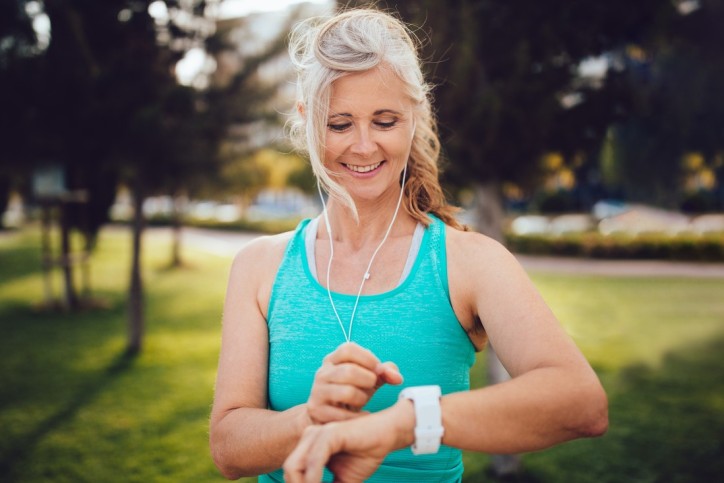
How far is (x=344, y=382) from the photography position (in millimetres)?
1249

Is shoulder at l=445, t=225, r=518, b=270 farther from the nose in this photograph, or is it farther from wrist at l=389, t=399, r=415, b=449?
wrist at l=389, t=399, r=415, b=449

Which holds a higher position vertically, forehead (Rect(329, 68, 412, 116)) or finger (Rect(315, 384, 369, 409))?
forehead (Rect(329, 68, 412, 116))

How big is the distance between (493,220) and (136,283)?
5.32m

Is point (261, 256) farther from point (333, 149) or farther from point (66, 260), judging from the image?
point (66, 260)

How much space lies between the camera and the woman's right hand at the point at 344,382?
125 centimetres

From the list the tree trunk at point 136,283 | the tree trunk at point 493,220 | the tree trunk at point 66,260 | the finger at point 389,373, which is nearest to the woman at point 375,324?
the finger at point 389,373

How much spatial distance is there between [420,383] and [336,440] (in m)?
0.41

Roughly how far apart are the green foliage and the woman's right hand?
1822cm

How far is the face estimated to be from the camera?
1.56 m

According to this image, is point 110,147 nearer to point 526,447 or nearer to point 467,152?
point 467,152

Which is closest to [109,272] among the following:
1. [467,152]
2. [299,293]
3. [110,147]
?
[110,147]

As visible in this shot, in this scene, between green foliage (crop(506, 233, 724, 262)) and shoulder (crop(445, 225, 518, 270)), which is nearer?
shoulder (crop(445, 225, 518, 270))

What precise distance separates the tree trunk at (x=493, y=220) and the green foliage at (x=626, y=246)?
14.9 m

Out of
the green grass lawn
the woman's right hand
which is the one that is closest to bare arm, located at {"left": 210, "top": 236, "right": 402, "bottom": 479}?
the woman's right hand
